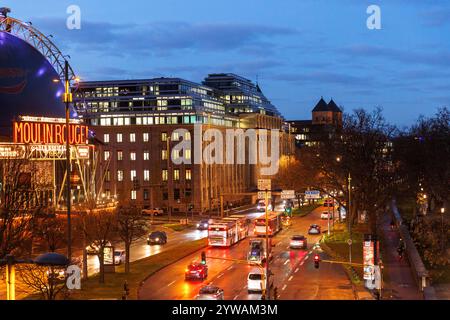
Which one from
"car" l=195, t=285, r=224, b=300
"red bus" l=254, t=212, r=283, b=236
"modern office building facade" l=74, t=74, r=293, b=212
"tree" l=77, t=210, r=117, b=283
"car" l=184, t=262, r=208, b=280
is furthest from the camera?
"modern office building facade" l=74, t=74, r=293, b=212

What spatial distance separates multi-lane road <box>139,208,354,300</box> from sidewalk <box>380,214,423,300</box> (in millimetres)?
2761

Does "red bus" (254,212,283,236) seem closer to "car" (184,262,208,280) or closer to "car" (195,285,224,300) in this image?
"car" (184,262,208,280)

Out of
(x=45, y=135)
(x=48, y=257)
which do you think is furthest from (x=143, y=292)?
(x=45, y=135)

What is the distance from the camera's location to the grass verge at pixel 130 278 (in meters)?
42.2

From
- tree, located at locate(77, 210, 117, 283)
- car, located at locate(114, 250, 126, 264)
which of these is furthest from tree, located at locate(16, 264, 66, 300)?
car, located at locate(114, 250, 126, 264)

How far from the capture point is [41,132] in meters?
72.4

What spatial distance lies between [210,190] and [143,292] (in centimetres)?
8712

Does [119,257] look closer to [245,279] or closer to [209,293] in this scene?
[245,279]

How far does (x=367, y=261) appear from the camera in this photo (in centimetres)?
4356

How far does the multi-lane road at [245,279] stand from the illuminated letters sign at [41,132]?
70.2 ft

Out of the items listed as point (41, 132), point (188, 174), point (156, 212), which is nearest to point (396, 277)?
point (41, 132)

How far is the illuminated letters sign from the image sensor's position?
230 feet

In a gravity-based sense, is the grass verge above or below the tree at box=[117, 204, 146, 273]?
below

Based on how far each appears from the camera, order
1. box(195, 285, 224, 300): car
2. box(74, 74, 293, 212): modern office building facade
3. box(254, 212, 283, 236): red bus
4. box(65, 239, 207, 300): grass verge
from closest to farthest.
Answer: box(195, 285, 224, 300): car, box(65, 239, 207, 300): grass verge, box(254, 212, 283, 236): red bus, box(74, 74, 293, 212): modern office building facade
